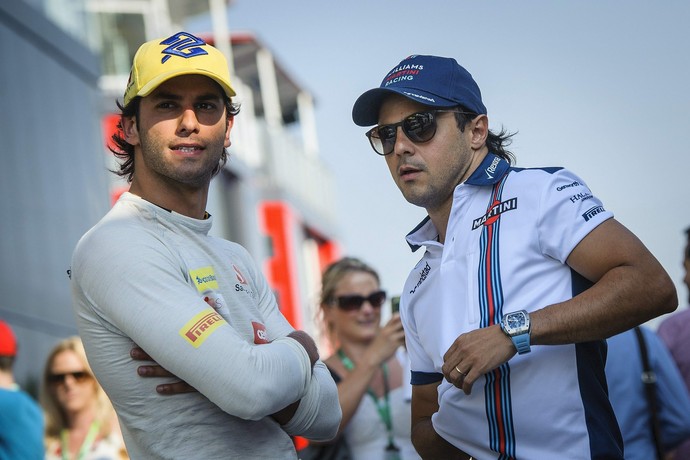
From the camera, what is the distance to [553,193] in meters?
3.34

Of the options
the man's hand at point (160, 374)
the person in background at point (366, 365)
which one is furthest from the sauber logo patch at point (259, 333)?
the person in background at point (366, 365)

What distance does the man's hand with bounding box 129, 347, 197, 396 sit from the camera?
3.15 m

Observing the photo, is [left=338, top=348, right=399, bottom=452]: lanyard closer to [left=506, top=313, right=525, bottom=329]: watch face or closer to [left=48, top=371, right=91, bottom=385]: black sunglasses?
[left=48, top=371, right=91, bottom=385]: black sunglasses

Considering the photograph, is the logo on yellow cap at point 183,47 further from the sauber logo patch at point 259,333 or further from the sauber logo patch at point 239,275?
the sauber logo patch at point 259,333

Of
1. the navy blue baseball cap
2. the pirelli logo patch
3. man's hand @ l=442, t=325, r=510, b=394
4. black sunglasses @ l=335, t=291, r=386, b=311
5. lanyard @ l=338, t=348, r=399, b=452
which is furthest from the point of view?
black sunglasses @ l=335, t=291, r=386, b=311

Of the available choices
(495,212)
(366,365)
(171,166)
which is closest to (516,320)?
(495,212)

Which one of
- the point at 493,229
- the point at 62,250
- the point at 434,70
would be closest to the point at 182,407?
the point at 493,229

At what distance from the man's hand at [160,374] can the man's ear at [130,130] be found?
31.1 inches

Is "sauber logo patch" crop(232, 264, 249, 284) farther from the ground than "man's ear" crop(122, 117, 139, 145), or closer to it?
closer to it

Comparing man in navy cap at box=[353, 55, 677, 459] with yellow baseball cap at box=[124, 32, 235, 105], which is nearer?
man in navy cap at box=[353, 55, 677, 459]

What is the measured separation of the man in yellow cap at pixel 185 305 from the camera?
120 inches

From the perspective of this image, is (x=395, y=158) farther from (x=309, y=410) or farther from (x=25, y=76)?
(x=25, y=76)

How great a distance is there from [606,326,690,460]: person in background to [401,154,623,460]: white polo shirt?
1.81 meters

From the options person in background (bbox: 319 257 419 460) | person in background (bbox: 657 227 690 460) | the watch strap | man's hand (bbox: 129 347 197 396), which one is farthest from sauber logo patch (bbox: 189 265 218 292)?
person in background (bbox: 657 227 690 460)
